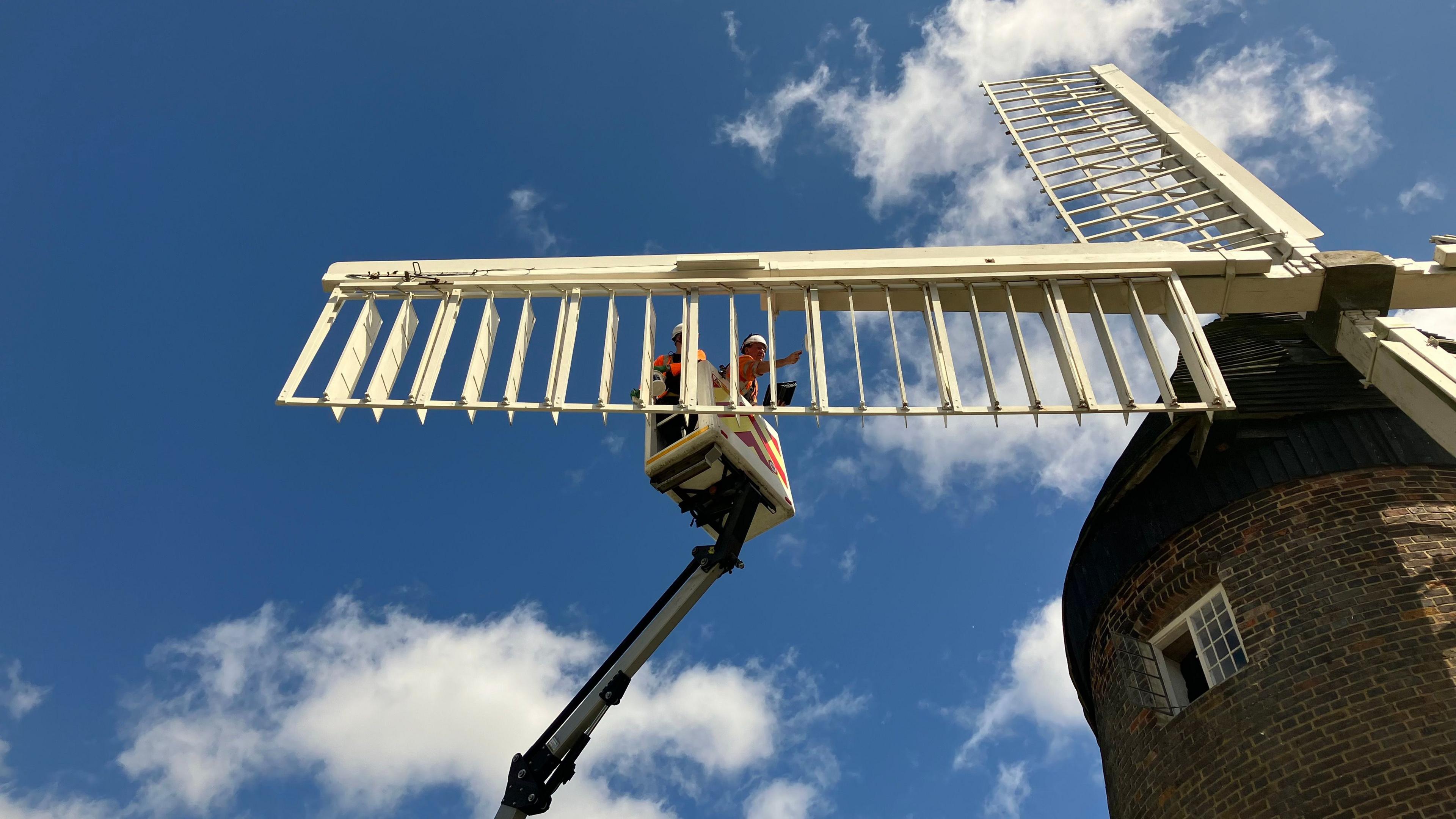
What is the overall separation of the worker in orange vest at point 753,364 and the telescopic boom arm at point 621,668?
2.26ft

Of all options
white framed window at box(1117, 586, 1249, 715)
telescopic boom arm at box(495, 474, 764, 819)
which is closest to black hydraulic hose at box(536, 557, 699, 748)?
telescopic boom arm at box(495, 474, 764, 819)

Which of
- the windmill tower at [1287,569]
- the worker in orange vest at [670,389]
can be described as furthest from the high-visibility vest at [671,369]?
the windmill tower at [1287,569]

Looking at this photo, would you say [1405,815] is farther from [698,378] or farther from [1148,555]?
[698,378]

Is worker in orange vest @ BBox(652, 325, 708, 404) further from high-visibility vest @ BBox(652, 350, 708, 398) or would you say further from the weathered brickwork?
the weathered brickwork

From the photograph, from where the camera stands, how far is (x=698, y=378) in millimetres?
8719

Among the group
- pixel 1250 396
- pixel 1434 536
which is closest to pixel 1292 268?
pixel 1250 396

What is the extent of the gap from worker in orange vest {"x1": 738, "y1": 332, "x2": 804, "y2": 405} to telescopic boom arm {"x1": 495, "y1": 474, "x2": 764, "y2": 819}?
2.26ft

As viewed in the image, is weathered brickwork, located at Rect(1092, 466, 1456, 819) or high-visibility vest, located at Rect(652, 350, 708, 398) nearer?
weathered brickwork, located at Rect(1092, 466, 1456, 819)

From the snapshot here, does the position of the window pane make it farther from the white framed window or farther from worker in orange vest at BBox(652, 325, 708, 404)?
worker in orange vest at BBox(652, 325, 708, 404)

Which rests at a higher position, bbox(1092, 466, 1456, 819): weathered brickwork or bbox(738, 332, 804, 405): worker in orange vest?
bbox(738, 332, 804, 405): worker in orange vest

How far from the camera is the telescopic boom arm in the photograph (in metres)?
8.25

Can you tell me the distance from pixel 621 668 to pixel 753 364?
8.70ft

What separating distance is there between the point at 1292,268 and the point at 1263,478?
1882mm

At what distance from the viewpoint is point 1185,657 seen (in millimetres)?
9578
